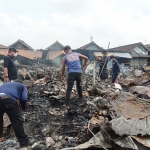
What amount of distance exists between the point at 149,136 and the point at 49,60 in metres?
21.0

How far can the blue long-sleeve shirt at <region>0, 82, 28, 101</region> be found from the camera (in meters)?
3.38

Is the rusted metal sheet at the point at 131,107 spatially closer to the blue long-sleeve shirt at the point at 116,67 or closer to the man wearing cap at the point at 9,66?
the man wearing cap at the point at 9,66

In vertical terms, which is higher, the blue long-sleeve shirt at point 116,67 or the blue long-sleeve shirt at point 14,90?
the blue long-sleeve shirt at point 116,67

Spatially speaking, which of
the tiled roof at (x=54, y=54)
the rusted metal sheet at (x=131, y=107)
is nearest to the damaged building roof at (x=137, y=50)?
the tiled roof at (x=54, y=54)

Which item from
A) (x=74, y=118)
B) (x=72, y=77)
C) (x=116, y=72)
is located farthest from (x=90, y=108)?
(x=116, y=72)

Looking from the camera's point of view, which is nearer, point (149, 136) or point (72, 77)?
point (149, 136)

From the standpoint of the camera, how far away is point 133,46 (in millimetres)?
29766

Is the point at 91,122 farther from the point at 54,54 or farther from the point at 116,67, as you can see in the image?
the point at 54,54

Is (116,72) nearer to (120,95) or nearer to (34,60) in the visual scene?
(120,95)

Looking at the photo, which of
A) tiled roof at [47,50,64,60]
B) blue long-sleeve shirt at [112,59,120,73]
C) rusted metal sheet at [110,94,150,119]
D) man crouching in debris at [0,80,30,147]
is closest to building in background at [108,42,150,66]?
tiled roof at [47,50,64,60]

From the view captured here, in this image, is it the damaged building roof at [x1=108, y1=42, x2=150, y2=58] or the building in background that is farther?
the damaged building roof at [x1=108, y1=42, x2=150, y2=58]

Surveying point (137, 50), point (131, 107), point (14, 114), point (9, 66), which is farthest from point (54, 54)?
point (14, 114)

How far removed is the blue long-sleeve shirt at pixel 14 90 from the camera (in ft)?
11.1

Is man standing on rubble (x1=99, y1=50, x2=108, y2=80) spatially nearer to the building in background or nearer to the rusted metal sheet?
the rusted metal sheet
